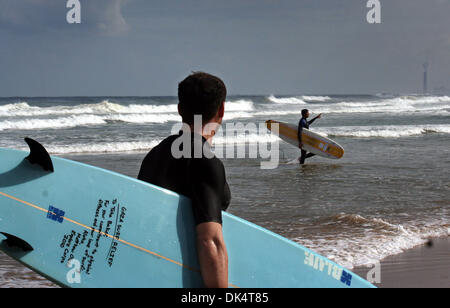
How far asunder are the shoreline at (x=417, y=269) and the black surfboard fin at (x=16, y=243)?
2638 mm

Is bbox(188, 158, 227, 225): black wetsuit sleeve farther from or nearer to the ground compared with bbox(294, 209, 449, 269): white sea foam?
farther from the ground

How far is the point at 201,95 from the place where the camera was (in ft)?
5.54

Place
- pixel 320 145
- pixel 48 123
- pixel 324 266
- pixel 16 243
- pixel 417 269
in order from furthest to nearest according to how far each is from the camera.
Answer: pixel 48 123
pixel 320 145
pixel 417 269
pixel 324 266
pixel 16 243

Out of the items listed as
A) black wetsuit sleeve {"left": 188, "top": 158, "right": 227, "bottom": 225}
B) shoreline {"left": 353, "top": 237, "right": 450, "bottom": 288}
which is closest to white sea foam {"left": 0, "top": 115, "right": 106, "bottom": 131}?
shoreline {"left": 353, "top": 237, "right": 450, "bottom": 288}

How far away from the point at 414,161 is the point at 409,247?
6632 millimetres

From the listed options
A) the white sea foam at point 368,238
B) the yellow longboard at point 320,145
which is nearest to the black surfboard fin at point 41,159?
the white sea foam at point 368,238

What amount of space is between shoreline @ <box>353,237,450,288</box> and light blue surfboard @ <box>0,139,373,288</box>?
1707 millimetres

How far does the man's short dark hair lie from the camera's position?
1.68 meters

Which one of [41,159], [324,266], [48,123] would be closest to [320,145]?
[324,266]

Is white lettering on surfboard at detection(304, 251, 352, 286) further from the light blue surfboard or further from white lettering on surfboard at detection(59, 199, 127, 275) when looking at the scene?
white lettering on surfboard at detection(59, 199, 127, 275)

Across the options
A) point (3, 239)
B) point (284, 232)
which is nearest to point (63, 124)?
point (284, 232)

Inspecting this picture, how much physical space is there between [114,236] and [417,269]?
116 inches

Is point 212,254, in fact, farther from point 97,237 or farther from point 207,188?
point 97,237
